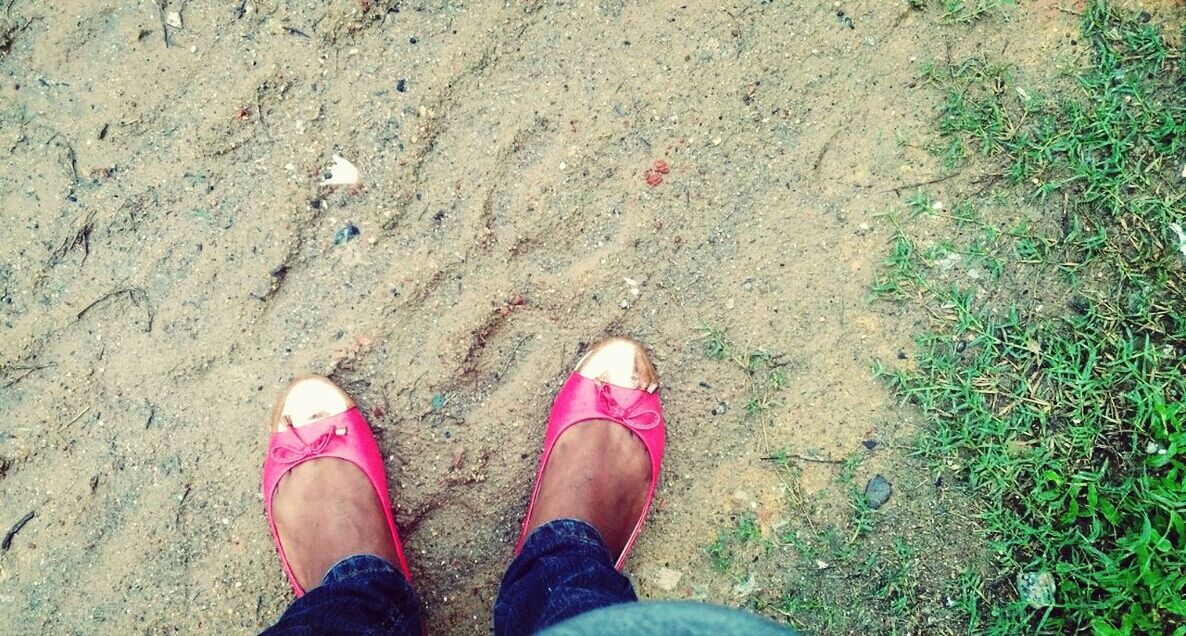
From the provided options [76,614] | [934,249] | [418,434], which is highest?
[934,249]

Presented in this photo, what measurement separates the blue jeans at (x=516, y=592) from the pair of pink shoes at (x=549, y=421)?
10cm

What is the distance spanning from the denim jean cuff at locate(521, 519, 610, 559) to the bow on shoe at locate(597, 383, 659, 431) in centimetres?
26

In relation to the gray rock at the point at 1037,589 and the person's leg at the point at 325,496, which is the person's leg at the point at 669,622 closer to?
the person's leg at the point at 325,496

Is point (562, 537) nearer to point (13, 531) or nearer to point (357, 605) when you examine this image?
point (357, 605)

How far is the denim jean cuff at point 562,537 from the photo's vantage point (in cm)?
167

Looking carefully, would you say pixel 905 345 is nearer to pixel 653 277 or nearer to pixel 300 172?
pixel 653 277

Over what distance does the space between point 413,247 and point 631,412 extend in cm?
65

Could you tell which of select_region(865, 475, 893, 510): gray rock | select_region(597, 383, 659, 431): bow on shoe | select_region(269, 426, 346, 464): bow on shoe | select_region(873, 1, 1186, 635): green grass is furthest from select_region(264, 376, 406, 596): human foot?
select_region(873, 1, 1186, 635): green grass

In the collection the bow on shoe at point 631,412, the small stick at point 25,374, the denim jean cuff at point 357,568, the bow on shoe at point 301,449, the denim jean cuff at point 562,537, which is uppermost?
the small stick at point 25,374

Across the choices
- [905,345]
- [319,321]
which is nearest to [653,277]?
[905,345]

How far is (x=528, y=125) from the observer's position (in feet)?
5.87

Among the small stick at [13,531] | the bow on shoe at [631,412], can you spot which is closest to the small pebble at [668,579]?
the bow on shoe at [631,412]

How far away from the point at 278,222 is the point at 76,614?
3.47 ft

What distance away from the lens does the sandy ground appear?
1777mm
